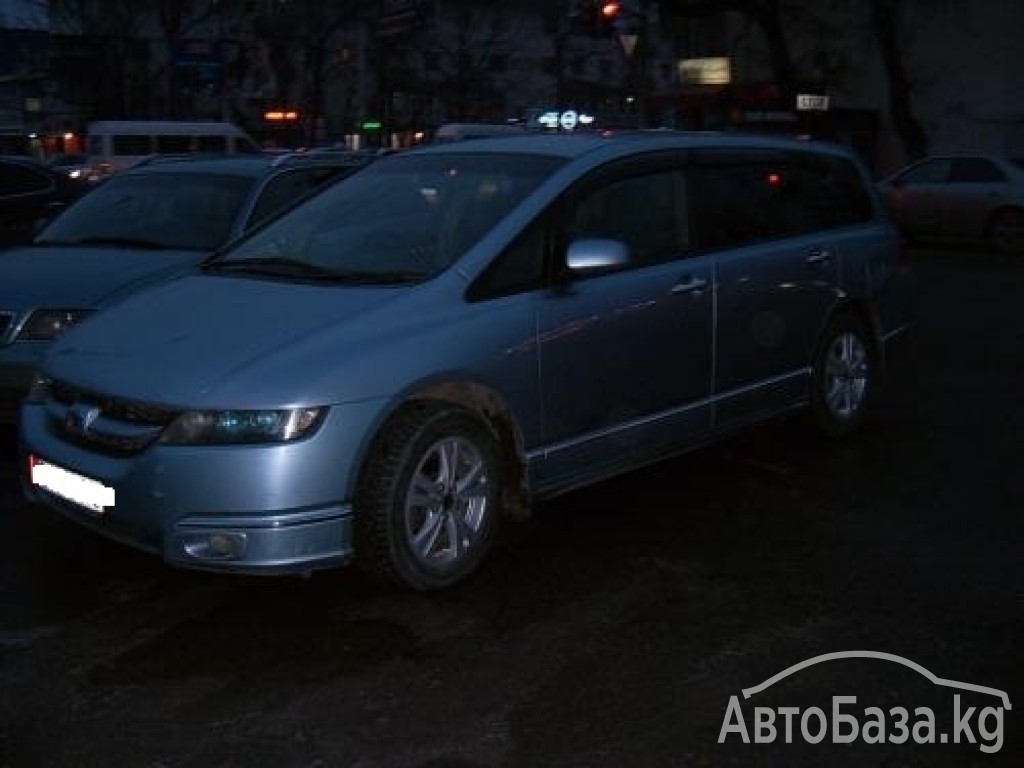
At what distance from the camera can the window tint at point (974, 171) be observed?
18.5 meters

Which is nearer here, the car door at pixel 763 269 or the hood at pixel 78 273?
the car door at pixel 763 269

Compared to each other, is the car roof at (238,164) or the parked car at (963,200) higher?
the car roof at (238,164)

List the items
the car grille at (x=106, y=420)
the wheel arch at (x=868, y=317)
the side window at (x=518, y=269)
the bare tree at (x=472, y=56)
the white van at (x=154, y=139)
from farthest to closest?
1. the bare tree at (x=472, y=56)
2. the white van at (x=154, y=139)
3. the wheel arch at (x=868, y=317)
4. the side window at (x=518, y=269)
5. the car grille at (x=106, y=420)

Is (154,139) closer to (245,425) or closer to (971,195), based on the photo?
(971,195)

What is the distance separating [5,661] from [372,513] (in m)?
1.22

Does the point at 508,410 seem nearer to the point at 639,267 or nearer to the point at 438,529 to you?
the point at 438,529

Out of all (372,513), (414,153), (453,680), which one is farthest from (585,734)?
(414,153)

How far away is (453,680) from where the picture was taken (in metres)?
3.85

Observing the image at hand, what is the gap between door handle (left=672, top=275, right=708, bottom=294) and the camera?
18.2ft

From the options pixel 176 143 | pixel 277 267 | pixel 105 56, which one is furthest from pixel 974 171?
pixel 105 56

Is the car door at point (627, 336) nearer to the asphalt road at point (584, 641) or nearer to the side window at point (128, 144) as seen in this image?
the asphalt road at point (584, 641)

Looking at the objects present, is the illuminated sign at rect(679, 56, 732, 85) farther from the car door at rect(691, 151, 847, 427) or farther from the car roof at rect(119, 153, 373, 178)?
the car door at rect(691, 151, 847, 427)

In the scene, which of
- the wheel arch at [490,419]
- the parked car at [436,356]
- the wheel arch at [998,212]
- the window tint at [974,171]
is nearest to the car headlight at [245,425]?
the parked car at [436,356]

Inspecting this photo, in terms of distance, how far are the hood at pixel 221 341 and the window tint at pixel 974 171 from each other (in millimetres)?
15728
